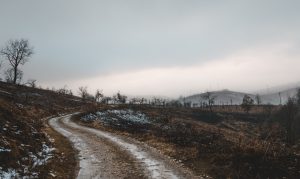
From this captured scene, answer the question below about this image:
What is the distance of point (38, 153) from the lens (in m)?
21.0

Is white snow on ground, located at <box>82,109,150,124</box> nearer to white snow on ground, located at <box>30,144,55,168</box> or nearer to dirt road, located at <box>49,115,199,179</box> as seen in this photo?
dirt road, located at <box>49,115,199,179</box>

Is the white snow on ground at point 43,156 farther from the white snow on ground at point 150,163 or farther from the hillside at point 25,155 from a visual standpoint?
the white snow on ground at point 150,163

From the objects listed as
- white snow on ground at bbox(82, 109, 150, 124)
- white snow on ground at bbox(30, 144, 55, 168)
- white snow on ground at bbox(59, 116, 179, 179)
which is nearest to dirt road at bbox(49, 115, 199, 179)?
white snow on ground at bbox(59, 116, 179, 179)

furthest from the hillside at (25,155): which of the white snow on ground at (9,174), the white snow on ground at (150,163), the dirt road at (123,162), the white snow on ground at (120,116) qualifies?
the white snow on ground at (120,116)

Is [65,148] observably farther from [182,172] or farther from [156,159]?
[182,172]

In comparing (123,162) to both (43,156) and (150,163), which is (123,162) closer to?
(150,163)

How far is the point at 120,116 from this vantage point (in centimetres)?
7150

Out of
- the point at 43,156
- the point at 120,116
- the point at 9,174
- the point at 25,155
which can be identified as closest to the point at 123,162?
the point at 43,156

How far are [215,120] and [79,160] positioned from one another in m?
150

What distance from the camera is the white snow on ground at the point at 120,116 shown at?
63.8 meters

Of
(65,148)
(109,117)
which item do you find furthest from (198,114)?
(65,148)

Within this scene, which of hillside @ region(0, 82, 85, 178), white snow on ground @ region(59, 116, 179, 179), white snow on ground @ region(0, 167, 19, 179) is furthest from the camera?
white snow on ground @ region(59, 116, 179, 179)

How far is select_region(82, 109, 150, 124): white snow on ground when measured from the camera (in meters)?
63.8

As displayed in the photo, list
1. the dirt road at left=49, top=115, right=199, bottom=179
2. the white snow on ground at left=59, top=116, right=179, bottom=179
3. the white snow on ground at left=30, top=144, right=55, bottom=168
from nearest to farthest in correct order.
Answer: the white snow on ground at left=59, top=116, right=179, bottom=179
the dirt road at left=49, top=115, right=199, bottom=179
the white snow on ground at left=30, top=144, right=55, bottom=168
